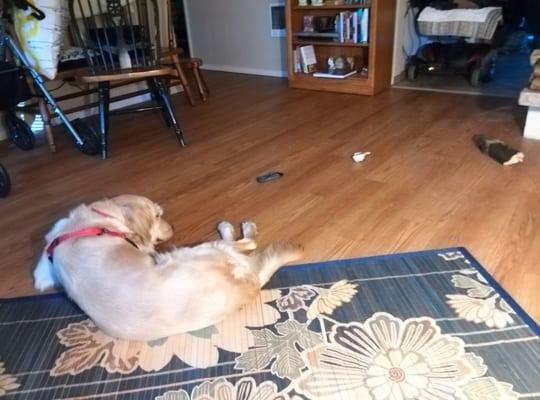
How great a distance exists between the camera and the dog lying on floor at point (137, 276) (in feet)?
Answer: 3.41

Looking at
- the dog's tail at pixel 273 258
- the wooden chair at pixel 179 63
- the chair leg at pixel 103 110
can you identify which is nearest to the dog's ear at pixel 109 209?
the dog's tail at pixel 273 258

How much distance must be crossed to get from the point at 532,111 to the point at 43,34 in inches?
106

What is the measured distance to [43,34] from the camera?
2227 millimetres

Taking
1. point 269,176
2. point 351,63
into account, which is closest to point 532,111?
point 269,176

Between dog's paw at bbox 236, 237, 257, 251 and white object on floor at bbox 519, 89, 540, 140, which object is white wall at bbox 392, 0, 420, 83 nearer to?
white object on floor at bbox 519, 89, 540, 140

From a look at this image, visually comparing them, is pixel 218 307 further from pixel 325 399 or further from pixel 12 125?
pixel 12 125

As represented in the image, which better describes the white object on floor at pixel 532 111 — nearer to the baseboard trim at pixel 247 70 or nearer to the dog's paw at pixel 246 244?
the dog's paw at pixel 246 244

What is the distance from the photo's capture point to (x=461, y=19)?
3.45m

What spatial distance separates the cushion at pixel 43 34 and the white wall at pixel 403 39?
2.66 metres

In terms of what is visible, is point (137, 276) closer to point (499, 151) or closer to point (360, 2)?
point (499, 151)

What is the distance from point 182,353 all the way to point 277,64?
3818mm

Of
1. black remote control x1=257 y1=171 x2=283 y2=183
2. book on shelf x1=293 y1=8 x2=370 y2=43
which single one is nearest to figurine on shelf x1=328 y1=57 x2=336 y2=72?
book on shelf x1=293 y1=8 x2=370 y2=43

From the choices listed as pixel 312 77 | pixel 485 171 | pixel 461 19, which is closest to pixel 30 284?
pixel 485 171

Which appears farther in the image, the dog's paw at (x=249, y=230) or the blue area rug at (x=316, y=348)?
the dog's paw at (x=249, y=230)
